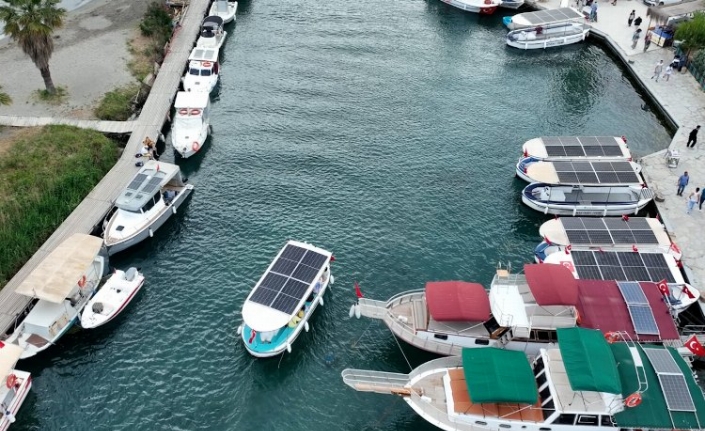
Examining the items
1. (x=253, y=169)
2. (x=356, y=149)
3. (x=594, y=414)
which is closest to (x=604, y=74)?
(x=356, y=149)

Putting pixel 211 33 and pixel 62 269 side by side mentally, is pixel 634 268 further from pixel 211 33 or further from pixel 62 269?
pixel 211 33

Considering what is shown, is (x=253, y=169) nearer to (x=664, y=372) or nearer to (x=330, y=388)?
(x=330, y=388)

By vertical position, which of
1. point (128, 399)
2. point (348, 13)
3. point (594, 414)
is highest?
point (348, 13)

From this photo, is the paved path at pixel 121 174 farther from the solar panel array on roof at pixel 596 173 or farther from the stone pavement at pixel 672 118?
the stone pavement at pixel 672 118

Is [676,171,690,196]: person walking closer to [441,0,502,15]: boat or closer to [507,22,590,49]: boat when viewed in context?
[507,22,590,49]: boat

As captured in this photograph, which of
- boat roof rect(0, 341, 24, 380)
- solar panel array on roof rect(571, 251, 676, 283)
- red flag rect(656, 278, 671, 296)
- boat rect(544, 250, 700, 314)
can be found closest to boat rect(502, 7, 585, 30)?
boat rect(544, 250, 700, 314)
